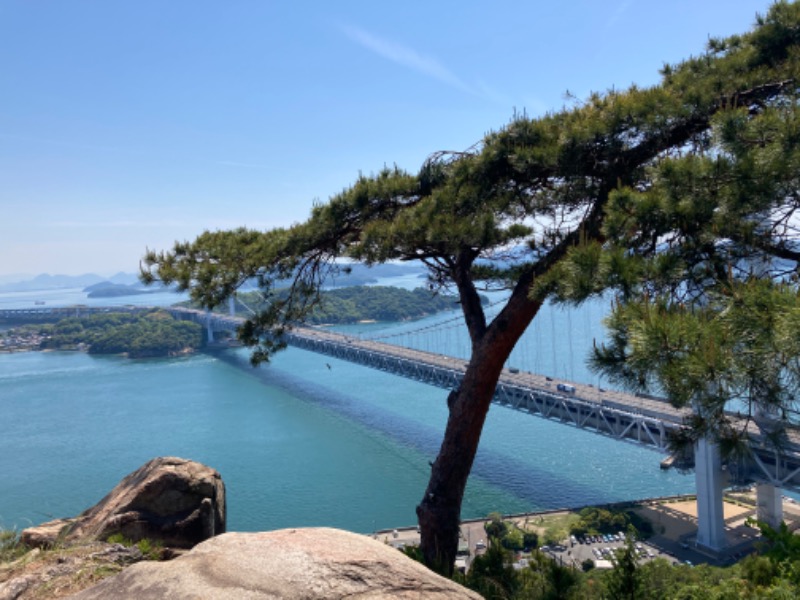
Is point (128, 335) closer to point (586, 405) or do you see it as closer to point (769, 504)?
point (586, 405)

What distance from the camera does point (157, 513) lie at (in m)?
2.31

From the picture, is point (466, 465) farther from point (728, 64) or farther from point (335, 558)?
point (728, 64)

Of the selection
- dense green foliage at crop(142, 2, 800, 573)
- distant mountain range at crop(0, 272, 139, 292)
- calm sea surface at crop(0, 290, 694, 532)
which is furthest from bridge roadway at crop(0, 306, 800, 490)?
distant mountain range at crop(0, 272, 139, 292)

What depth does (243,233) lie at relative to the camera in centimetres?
340

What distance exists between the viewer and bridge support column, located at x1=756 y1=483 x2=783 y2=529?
30.6 ft

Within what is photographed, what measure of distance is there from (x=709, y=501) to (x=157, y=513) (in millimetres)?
9231

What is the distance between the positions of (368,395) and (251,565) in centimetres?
1943

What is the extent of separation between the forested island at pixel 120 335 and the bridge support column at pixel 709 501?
2609 centimetres

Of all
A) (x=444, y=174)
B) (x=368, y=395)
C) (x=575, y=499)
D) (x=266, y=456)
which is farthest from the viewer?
(x=368, y=395)

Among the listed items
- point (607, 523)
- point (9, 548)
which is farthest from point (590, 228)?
point (607, 523)

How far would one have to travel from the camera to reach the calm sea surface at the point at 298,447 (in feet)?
36.4

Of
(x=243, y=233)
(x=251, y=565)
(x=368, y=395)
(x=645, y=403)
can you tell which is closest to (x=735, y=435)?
(x=251, y=565)

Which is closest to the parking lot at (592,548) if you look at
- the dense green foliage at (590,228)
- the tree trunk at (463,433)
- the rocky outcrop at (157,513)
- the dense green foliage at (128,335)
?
the dense green foliage at (590,228)

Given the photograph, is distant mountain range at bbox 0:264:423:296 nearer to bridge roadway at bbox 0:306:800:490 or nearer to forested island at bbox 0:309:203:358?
forested island at bbox 0:309:203:358
